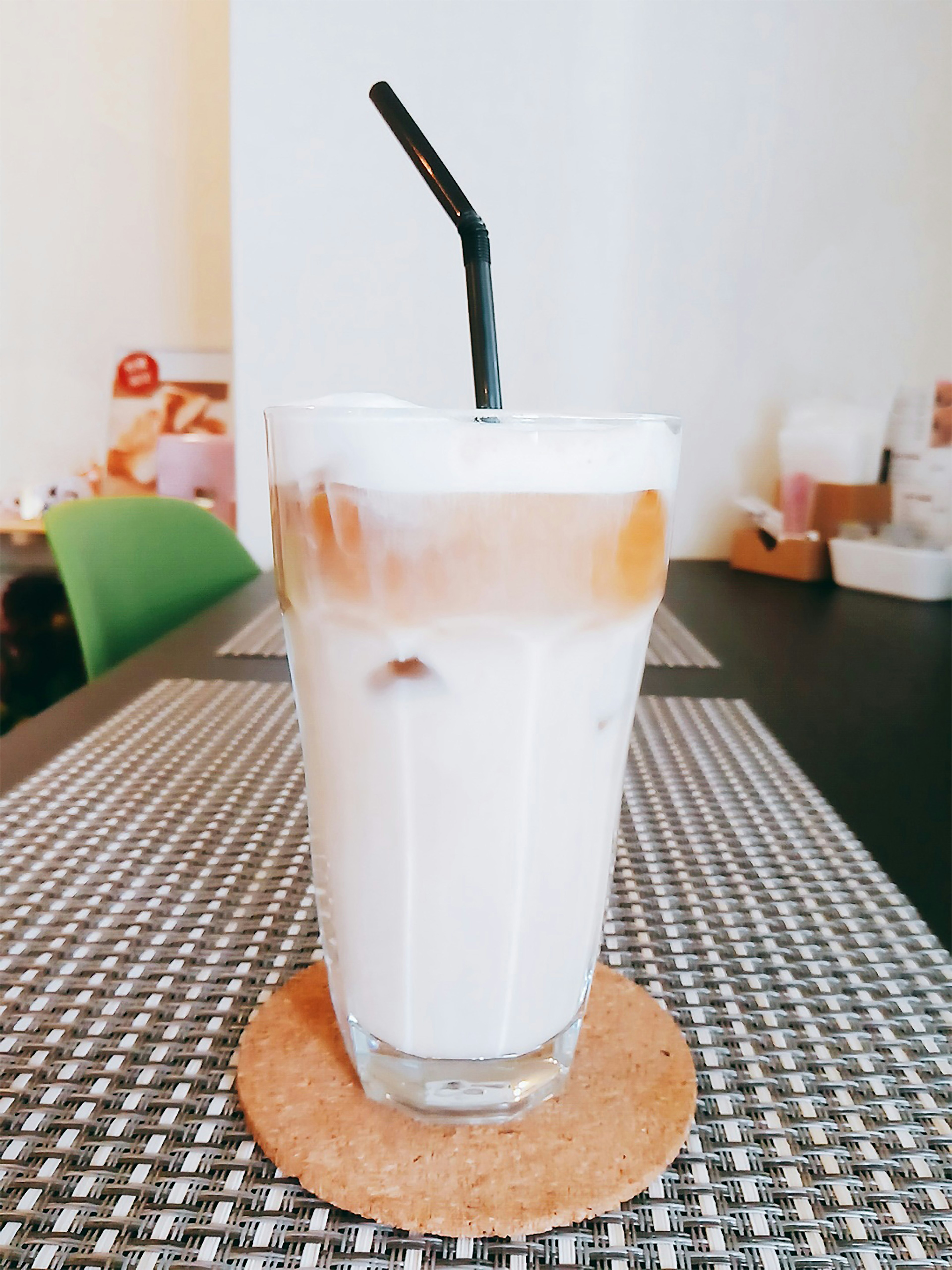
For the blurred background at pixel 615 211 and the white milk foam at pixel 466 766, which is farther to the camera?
the blurred background at pixel 615 211

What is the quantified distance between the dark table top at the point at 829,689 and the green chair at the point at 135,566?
10 centimetres

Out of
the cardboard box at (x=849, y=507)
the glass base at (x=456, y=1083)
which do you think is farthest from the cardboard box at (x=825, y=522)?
the glass base at (x=456, y=1083)

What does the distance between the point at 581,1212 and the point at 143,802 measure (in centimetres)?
39

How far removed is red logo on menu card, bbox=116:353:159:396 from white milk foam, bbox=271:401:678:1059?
7.12 ft

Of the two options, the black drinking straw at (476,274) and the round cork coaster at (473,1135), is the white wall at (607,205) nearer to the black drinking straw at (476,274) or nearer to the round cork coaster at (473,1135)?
the black drinking straw at (476,274)

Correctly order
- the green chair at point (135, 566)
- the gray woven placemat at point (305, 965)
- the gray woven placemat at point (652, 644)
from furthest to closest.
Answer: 1. the green chair at point (135, 566)
2. the gray woven placemat at point (652, 644)
3. the gray woven placemat at point (305, 965)

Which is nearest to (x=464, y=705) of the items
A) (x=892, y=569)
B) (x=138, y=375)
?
(x=892, y=569)

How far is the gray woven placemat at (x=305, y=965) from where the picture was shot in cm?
28

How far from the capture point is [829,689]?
2.93ft

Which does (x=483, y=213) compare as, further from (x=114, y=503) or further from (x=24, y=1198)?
(x=24, y=1198)

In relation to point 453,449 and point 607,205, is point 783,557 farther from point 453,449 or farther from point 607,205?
point 453,449

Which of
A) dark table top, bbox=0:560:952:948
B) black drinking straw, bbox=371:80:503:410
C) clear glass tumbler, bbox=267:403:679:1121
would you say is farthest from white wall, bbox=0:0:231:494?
clear glass tumbler, bbox=267:403:679:1121

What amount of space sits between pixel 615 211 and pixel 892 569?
0.83 metres

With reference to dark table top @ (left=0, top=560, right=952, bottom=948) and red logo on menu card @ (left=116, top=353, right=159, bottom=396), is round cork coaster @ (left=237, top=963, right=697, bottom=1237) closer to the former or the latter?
dark table top @ (left=0, top=560, right=952, bottom=948)
